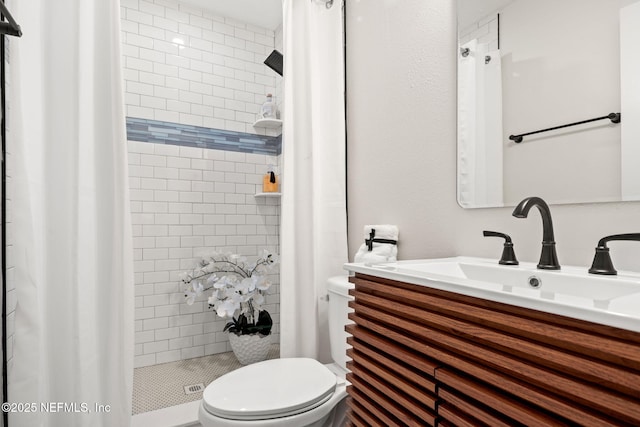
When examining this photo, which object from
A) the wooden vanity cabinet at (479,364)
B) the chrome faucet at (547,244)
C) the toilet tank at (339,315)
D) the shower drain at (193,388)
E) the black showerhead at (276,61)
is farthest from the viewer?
the black showerhead at (276,61)

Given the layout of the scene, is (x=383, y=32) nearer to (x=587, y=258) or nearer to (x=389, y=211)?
(x=389, y=211)

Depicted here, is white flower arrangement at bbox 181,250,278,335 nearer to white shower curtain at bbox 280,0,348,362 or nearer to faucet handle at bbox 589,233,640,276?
white shower curtain at bbox 280,0,348,362

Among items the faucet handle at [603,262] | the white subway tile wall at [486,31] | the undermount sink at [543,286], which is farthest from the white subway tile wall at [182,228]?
the faucet handle at [603,262]

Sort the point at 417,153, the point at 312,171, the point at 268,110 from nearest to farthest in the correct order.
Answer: the point at 417,153, the point at 312,171, the point at 268,110

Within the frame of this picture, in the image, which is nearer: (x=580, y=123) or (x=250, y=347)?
(x=580, y=123)

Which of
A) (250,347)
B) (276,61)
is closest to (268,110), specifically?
(276,61)

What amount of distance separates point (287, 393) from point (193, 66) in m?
2.25

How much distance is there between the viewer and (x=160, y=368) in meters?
2.28

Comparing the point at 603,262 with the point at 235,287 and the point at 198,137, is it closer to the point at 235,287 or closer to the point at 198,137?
the point at 235,287

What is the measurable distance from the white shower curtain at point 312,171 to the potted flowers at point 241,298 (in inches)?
18.3

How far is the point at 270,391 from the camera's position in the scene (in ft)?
4.10

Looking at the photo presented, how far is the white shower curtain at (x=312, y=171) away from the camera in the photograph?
6.04ft

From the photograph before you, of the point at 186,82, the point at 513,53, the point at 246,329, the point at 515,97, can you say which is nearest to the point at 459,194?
the point at 515,97

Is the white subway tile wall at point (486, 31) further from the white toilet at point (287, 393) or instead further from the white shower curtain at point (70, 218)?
the white shower curtain at point (70, 218)
